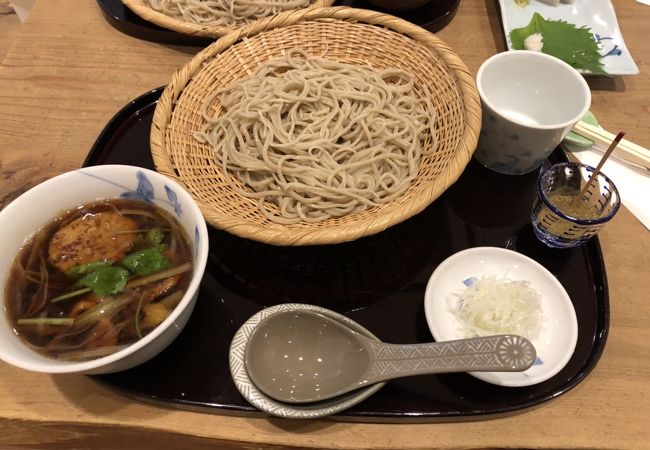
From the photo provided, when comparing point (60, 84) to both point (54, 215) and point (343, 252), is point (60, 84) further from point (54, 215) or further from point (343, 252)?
point (343, 252)

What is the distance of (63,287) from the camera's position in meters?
1.21

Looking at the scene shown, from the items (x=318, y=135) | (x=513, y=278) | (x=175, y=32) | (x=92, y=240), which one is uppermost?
(x=175, y=32)

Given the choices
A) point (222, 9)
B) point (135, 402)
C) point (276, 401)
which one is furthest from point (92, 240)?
point (222, 9)

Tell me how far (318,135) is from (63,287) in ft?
2.99

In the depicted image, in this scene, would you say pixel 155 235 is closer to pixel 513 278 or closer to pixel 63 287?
pixel 63 287

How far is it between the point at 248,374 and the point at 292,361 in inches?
4.3

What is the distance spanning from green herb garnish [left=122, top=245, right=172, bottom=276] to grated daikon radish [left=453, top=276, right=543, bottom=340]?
0.78 metres

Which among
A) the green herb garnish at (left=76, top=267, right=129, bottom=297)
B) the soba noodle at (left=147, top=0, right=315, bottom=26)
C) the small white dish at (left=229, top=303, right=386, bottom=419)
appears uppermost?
the soba noodle at (left=147, top=0, right=315, bottom=26)

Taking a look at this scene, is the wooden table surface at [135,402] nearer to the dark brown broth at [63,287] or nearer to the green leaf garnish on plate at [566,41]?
the green leaf garnish on plate at [566,41]

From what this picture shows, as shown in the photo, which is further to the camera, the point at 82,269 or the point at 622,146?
the point at 622,146

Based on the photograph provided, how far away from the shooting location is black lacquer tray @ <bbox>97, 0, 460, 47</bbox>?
2.04m

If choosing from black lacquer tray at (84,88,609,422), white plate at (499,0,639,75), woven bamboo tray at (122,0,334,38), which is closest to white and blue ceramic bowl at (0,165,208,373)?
black lacquer tray at (84,88,609,422)

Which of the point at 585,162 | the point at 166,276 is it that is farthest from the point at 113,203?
the point at 585,162

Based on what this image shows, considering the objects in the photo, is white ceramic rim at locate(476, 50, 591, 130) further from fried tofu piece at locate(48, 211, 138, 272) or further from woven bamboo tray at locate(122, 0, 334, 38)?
fried tofu piece at locate(48, 211, 138, 272)
